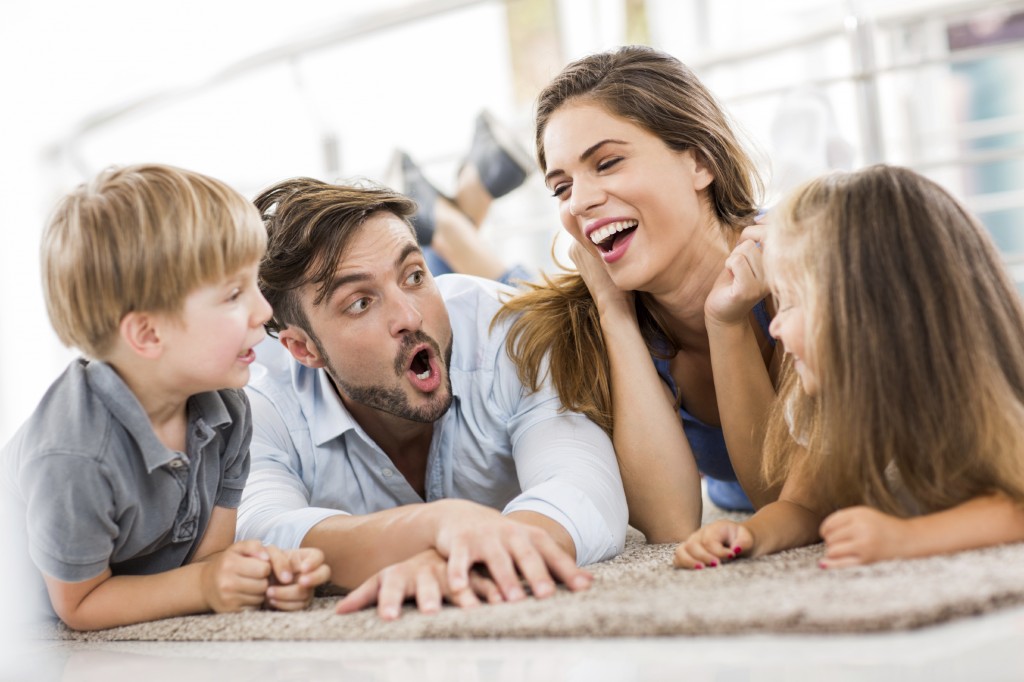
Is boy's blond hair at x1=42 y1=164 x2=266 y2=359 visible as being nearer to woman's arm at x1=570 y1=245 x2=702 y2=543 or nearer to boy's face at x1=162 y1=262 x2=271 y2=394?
boy's face at x1=162 y1=262 x2=271 y2=394

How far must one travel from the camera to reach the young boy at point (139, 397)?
1.09 metres

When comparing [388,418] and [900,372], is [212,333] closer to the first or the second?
[388,418]

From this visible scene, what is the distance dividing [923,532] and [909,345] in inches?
7.4

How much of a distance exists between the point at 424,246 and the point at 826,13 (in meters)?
2.31

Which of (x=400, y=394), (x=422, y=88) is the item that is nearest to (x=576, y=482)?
(x=400, y=394)

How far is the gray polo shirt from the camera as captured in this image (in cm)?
108

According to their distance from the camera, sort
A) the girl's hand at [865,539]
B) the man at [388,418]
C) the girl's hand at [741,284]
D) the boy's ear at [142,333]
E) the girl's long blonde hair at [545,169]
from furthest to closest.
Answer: the girl's long blonde hair at [545,169], the girl's hand at [741,284], the man at [388,418], the boy's ear at [142,333], the girl's hand at [865,539]

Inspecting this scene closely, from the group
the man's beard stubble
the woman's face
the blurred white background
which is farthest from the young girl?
the blurred white background

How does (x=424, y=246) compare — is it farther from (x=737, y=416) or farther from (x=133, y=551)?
(x=133, y=551)

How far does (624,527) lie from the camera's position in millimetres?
1306

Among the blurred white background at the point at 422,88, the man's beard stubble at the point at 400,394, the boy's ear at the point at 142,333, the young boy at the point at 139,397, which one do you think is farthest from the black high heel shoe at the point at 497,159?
the boy's ear at the point at 142,333

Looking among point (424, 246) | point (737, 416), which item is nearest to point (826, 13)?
point (424, 246)

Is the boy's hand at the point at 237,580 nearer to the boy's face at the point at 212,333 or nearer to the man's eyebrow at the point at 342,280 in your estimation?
the boy's face at the point at 212,333

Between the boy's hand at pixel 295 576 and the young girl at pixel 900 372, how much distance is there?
411mm
